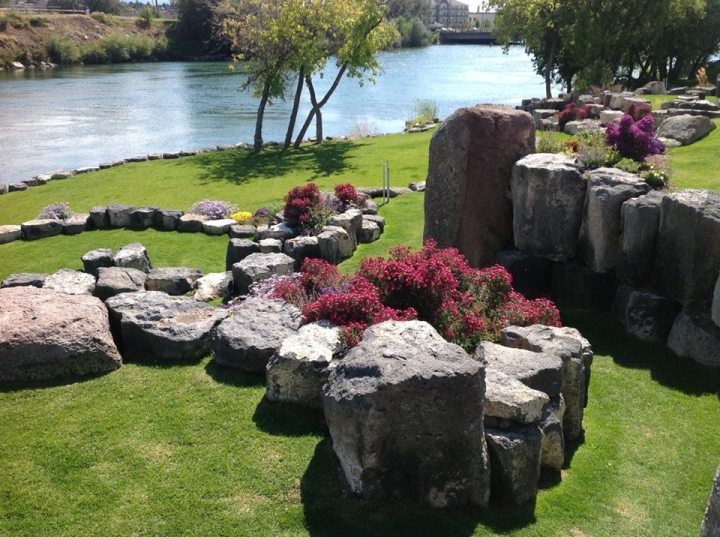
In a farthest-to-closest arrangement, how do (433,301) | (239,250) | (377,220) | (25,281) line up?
(377,220)
(239,250)
(25,281)
(433,301)

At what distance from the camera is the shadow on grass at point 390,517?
6.64 metres

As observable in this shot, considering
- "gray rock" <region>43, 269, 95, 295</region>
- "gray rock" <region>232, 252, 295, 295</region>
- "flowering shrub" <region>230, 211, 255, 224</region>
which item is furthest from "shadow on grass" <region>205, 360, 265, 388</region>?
"flowering shrub" <region>230, 211, 255, 224</region>

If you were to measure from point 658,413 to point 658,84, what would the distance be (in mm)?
27634

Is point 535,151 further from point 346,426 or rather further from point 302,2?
point 302,2

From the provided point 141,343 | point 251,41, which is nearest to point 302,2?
point 251,41

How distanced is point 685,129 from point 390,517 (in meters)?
16.3

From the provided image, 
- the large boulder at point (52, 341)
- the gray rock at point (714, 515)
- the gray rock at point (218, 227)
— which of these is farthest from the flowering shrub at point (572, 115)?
the gray rock at point (714, 515)

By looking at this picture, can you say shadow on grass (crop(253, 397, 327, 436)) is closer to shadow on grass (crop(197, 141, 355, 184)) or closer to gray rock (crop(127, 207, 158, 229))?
gray rock (crop(127, 207, 158, 229))

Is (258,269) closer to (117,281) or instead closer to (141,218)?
(117,281)

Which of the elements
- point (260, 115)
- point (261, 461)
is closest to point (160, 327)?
point (261, 461)

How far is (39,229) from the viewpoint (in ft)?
60.3

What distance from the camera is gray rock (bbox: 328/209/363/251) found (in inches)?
619

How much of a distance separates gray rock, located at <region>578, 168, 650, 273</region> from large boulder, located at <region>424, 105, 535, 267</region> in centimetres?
161

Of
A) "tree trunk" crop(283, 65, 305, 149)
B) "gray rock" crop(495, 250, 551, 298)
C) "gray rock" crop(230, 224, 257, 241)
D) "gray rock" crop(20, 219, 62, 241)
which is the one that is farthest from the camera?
"tree trunk" crop(283, 65, 305, 149)
